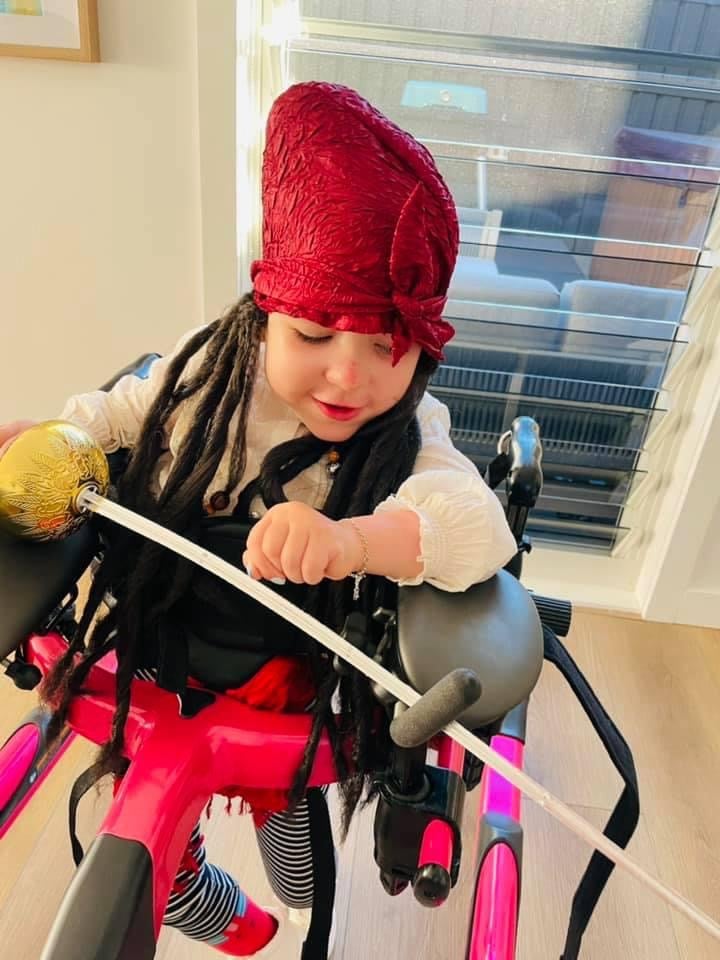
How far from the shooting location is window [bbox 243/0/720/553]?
1.30 metres

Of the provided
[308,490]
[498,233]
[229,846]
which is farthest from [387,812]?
[498,233]

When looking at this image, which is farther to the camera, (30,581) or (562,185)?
(562,185)

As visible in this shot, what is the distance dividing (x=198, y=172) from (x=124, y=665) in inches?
Answer: 36.2

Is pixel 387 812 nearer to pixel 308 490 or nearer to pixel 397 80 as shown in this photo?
pixel 308 490

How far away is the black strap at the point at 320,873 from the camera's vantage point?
0.66 metres

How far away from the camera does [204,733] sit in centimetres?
54

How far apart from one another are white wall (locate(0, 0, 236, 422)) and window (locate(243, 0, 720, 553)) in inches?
8.0

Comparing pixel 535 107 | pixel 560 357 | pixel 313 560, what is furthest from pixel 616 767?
pixel 535 107

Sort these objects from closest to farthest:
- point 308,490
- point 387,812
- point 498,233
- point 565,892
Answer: point 387,812 → point 308,490 → point 565,892 → point 498,233

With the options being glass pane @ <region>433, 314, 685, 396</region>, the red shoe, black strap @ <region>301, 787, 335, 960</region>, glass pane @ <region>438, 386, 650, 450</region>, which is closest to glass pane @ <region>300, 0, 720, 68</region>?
glass pane @ <region>433, 314, 685, 396</region>

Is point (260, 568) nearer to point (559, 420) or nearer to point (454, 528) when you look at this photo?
point (454, 528)

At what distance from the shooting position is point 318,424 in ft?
2.05

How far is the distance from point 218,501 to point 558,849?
859 mm

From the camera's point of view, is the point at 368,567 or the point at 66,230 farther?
the point at 66,230
